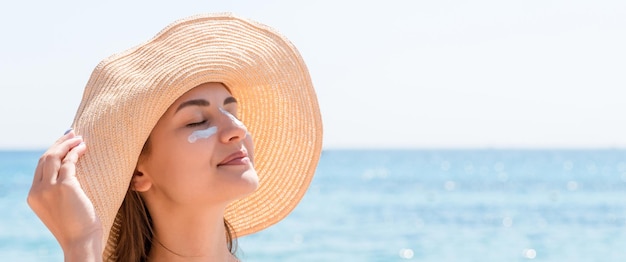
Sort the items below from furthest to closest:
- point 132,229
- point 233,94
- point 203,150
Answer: point 233,94, point 132,229, point 203,150

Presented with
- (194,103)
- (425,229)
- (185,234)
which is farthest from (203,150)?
(425,229)

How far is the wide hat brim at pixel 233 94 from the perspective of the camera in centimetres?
323

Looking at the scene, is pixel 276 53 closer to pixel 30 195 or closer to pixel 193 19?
pixel 193 19

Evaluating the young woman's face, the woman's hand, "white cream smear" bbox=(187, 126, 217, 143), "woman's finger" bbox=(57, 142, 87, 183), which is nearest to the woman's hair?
the young woman's face

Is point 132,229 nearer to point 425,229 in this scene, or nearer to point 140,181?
point 140,181

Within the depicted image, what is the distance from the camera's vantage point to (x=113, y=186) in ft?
10.7

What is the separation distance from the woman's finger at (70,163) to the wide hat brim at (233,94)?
0.17ft

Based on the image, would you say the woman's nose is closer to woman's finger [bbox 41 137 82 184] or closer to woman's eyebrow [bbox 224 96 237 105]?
woman's eyebrow [bbox 224 96 237 105]

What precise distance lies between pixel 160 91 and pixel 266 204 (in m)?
0.93

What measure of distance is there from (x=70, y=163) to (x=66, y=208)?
0.16 meters

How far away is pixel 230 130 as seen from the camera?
11.1ft

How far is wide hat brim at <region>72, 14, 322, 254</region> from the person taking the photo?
3.23 metres

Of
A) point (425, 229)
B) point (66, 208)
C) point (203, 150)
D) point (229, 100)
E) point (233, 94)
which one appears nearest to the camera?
point (66, 208)

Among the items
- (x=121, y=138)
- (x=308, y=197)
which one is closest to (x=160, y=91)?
(x=121, y=138)
